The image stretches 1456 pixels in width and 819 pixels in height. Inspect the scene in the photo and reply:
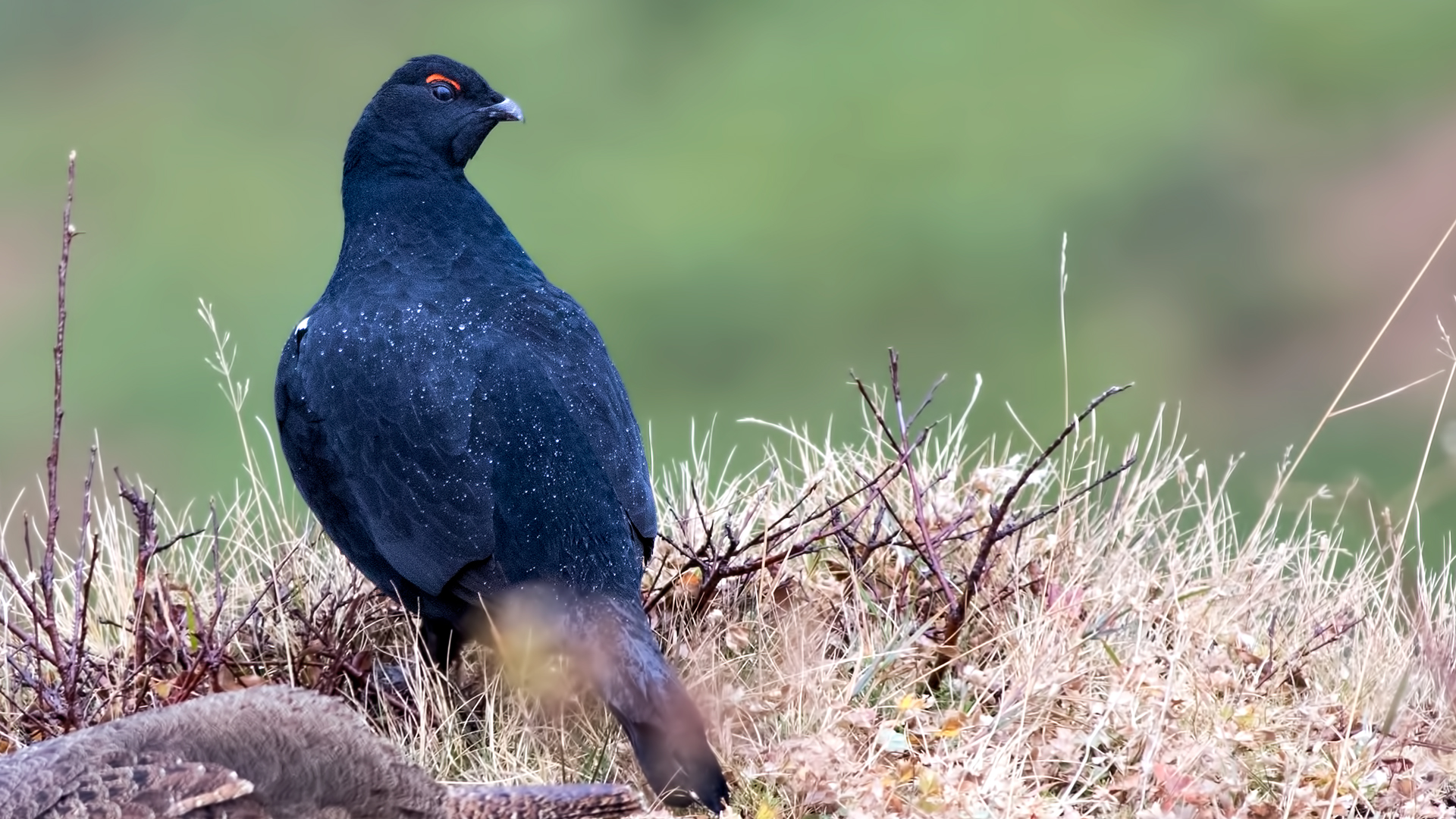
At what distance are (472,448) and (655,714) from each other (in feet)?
2.85

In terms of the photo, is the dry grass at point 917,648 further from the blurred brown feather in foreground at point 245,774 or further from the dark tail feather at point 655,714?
the blurred brown feather in foreground at point 245,774

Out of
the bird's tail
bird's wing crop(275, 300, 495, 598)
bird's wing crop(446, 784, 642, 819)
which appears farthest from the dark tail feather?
bird's wing crop(275, 300, 495, 598)

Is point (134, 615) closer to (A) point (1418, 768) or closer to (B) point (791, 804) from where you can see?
(B) point (791, 804)

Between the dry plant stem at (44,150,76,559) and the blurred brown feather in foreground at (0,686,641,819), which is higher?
the dry plant stem at (44,150,76,559)

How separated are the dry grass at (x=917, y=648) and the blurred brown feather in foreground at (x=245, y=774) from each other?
20.4 inches

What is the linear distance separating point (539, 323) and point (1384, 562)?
117 inches

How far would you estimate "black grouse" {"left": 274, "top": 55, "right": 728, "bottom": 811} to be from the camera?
162 inches

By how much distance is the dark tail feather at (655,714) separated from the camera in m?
3.75

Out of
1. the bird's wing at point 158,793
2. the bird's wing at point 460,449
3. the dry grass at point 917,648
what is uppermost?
the bird's wing at point 460,449

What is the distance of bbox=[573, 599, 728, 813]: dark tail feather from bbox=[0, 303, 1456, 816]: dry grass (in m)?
0.26

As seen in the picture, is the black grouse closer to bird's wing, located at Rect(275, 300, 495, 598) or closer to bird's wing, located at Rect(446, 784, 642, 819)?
bird's wing, located at Rect(275, 300, 495, 598)

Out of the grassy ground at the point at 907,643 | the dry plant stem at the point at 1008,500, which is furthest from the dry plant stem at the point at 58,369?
the dry plant stem at the point at 1008,500

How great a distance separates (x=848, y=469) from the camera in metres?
5.23

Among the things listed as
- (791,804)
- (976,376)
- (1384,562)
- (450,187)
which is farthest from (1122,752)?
(450,187)
